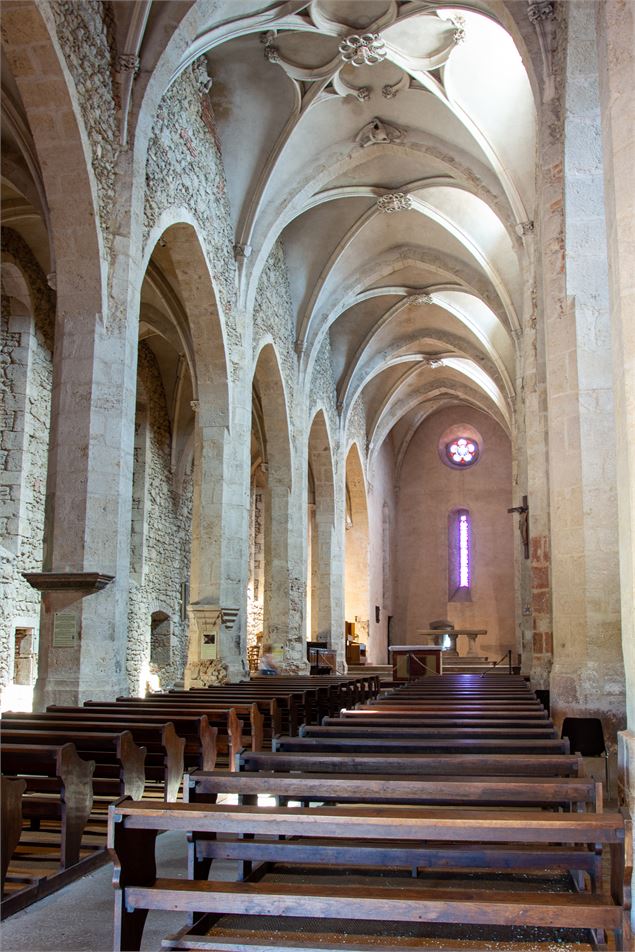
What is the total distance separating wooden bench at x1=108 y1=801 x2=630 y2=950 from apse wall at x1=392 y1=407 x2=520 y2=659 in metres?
28.6

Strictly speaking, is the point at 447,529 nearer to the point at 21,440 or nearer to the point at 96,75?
the point at 21,440

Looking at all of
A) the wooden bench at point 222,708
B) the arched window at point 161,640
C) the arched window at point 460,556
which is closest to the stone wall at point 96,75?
the wooden bench at point 222,708

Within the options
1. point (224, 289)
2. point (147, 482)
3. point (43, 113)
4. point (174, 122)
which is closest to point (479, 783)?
point (43, 113)

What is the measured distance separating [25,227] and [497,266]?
8.95 metres

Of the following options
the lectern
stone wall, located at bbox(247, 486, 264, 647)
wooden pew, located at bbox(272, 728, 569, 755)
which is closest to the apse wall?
stone wall, located at bbox(247, 486, 264, 647)

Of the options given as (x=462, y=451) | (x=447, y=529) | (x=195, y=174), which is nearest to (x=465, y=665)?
(x=447, y=529)

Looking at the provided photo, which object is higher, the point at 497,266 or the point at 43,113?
the point at 497,266

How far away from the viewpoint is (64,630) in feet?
26.7

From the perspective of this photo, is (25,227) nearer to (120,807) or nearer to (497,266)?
(497,266)

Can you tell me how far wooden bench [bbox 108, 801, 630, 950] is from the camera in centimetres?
252

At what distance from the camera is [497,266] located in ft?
57.6

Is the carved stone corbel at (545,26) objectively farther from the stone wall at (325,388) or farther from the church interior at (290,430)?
the stone wall at (325,388)

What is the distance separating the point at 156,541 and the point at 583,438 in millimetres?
12191

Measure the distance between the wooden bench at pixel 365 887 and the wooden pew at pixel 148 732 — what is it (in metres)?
2.45
